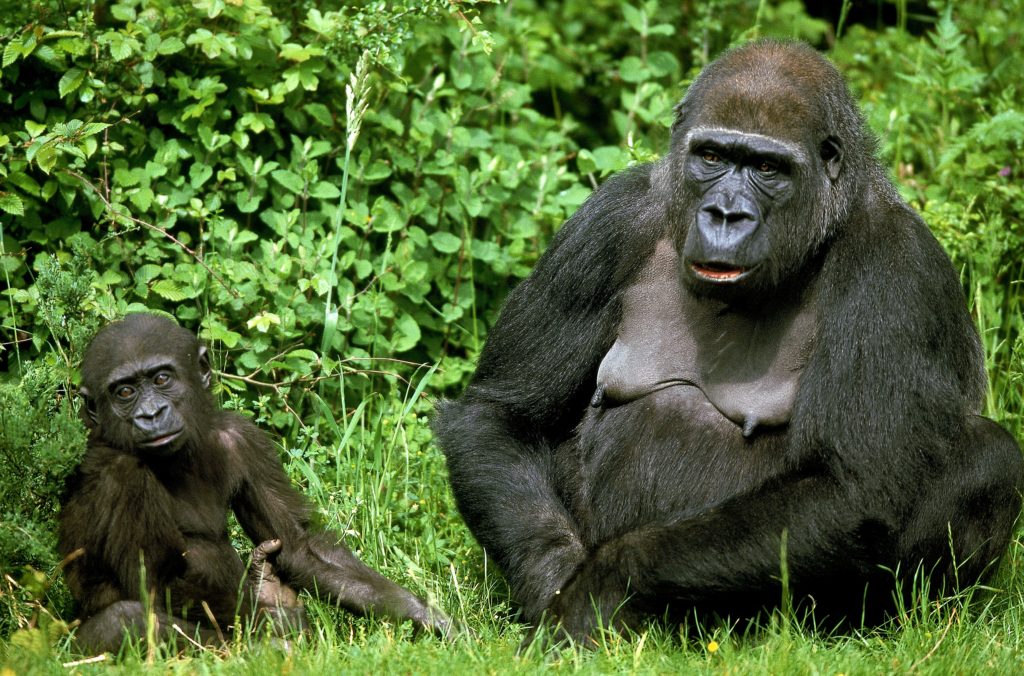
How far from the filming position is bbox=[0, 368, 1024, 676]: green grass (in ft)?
12.2

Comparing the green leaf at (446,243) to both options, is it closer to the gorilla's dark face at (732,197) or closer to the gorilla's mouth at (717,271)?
the gorilla's dark face at (732,197)

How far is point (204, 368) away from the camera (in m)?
4.53

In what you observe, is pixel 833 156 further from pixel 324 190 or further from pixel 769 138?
pixel 324 190

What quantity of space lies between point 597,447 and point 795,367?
0.73m

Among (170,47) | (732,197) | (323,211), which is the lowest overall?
(323,211)

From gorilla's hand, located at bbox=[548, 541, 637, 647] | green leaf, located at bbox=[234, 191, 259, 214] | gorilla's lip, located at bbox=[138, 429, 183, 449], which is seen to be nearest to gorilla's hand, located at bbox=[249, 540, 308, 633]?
gorilla's lip, located at bbox=[138, 429, 183, 449]

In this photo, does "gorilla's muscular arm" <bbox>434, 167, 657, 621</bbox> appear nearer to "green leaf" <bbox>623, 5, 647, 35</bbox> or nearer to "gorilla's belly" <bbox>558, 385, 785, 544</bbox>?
"gorilla's belly" <bbox>558, 385, 785, 544</bbox>

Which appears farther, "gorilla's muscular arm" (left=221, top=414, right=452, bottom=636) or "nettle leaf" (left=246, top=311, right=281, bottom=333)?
"nettle leaf" (left=246, top=311, right=281, bottom=333)

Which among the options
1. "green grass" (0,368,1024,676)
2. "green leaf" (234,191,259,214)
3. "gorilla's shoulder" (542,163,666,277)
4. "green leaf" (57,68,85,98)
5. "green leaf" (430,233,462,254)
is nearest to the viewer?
"green grass" (0,368,1024,676)

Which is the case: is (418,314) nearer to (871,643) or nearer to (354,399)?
(354,399)

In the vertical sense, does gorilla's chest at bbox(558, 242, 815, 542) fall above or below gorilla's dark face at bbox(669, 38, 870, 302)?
below

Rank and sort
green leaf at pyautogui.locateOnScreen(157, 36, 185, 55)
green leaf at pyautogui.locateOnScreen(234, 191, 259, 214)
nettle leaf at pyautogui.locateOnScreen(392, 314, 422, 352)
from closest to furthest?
green leaf at pyautogui.locateOnScreen(157, 36, 185, 55)
green leaf at pyautogui.locateOnScreen(234, 191, 259, 214)
nettle leaf at pyautogui.locateOnScreen(392, 314, 422, 352)

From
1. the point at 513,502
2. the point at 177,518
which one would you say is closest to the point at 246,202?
the point at 177,518

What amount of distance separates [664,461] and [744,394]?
340 millimetres
